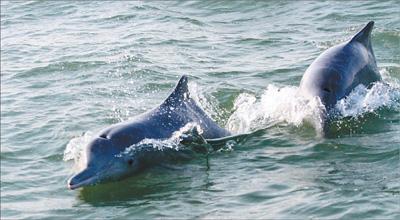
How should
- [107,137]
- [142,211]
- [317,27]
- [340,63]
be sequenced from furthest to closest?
[317,27]
[340,63]
[107,137]
[142,211]

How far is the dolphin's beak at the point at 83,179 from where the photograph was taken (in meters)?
9.30

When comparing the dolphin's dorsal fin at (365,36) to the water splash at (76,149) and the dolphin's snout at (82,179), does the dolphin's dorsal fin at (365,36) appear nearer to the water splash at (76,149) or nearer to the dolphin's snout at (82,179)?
the water splash at (76,149)

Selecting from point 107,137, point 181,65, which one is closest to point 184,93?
point 107,137

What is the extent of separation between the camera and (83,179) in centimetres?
941

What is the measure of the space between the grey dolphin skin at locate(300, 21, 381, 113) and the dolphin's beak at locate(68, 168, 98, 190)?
3.72 m

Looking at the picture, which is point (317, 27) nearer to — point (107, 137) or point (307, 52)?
point (307, 52)

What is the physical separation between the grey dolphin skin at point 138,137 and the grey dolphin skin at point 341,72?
1.49 meters

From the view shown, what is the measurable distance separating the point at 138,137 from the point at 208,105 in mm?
3266

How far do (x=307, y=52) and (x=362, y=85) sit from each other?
4.51 metres

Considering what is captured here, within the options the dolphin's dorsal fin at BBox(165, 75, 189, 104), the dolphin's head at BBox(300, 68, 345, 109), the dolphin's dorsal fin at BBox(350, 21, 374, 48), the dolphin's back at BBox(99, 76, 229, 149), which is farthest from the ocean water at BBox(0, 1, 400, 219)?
the dolphin's dorsal fin at BBox(165, 75, 189, 104)

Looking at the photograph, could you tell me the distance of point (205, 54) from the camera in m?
17.5

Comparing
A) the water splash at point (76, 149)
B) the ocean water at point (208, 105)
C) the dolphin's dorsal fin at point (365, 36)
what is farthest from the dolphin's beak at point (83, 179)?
the dolphin's dorsal fin at point (365, 36)

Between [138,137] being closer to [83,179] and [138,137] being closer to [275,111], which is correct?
[83,179]

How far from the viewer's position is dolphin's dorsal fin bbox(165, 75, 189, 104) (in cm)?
1120
